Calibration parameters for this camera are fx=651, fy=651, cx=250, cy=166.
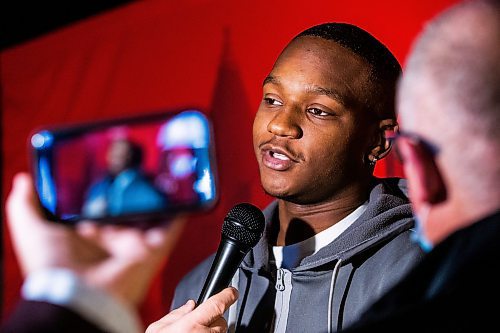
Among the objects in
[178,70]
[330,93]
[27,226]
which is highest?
[178,70]

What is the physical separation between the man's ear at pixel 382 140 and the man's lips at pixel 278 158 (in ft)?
0.67

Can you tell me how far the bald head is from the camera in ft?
2.70

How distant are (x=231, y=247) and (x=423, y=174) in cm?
55

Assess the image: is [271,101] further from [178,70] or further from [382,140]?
[178,70]

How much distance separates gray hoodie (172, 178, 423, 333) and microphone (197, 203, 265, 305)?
17 centimetres

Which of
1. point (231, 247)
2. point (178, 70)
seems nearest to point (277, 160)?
point (231, 247)

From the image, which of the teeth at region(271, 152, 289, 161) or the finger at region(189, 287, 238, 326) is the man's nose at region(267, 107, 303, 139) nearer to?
the teeth at region(271, 152, 289, 161)

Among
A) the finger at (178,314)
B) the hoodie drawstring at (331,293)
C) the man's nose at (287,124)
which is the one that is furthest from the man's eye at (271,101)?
the finger at (178,314)

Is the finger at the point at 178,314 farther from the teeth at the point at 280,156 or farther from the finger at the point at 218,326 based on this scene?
the teeth at the point at 280,156

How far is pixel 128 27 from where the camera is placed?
2590mm

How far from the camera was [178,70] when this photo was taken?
2.38 meters

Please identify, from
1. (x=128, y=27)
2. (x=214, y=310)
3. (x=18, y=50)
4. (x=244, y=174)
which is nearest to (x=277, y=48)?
(x=244, y=174)

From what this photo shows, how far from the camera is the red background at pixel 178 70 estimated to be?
1954 millimetres

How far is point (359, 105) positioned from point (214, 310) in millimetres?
576
